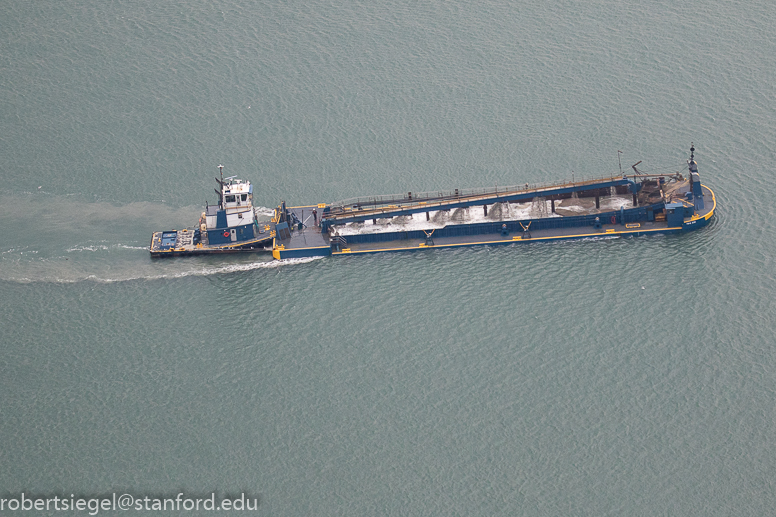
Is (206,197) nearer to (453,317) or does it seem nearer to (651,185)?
(453,317)

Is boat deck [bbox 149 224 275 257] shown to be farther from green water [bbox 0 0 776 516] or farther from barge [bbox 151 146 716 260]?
green water [bbox 0 0 776 516]

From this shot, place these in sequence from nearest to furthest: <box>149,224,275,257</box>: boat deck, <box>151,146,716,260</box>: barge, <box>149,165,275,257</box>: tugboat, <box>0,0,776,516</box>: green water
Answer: <box>0,0,776,516</box>: green water → <box>149,224,275,257</box>: boat deck → <box>151,146,716,260</box>: barge → <box>149,165,275,257</box>: tugboat

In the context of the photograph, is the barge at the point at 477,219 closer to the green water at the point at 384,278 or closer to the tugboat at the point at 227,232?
the tugboat at the point at 227,232

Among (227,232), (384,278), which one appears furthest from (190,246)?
(384,278)

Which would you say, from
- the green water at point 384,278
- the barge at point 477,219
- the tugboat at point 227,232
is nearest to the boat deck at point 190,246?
the tugboat at point 227,232

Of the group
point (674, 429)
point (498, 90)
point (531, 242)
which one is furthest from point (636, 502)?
point (498, 90)

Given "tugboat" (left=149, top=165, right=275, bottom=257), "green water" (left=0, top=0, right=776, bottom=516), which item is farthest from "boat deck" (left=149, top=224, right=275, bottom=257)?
"green water" (left=0, top=0, right=776, bottom=516)

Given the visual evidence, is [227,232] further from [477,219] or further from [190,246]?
[477,219]
